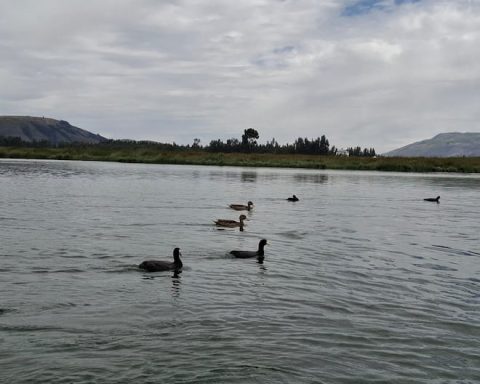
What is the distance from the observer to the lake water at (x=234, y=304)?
9.38 metres

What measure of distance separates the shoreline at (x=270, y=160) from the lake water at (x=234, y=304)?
260ft

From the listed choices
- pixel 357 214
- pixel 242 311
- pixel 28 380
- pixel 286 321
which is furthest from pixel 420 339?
pixel 357 214

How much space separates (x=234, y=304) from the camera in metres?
13.0

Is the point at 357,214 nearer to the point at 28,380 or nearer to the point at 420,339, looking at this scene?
the point at 420,339

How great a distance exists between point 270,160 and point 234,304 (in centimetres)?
10442

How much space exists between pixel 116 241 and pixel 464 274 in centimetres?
1173

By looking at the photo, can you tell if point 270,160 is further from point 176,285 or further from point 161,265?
point 176,285

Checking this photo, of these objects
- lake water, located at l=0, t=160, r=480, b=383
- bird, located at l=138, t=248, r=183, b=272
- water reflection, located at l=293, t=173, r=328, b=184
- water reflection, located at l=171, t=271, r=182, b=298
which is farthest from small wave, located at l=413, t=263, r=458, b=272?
water reflection, located at l=293, t=173, r=328, b=184

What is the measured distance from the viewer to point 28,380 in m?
8.54

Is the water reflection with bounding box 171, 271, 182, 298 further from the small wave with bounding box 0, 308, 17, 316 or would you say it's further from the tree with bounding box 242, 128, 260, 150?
the tree with bounding box 242, 128, 260, 150

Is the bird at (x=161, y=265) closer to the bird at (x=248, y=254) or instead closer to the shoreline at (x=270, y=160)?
the bird at (x=248, y=254)

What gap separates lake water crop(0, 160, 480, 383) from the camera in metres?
9.38

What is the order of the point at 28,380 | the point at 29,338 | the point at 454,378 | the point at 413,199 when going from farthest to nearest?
1. the point at 413,199
2. the point at 29,338
3. the point at 454,378
4. the point at 28,380

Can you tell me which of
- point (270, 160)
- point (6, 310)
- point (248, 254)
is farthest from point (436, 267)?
point (270, 160)
